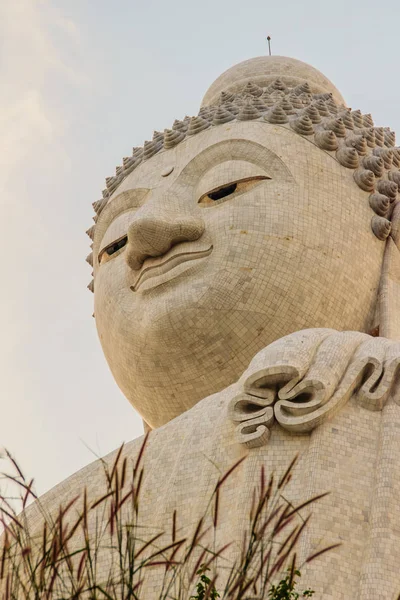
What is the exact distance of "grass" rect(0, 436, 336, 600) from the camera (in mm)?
3783

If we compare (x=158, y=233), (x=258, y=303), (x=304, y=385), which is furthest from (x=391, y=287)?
(x=304, y=385)

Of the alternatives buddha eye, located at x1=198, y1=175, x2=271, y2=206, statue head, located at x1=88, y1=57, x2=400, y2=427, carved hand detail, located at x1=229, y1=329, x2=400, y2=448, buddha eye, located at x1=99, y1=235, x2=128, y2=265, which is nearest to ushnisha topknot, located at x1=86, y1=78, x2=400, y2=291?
statue head, located at x1=88, y1=57, x2=400, y2=427

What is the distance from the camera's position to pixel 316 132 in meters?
9.77

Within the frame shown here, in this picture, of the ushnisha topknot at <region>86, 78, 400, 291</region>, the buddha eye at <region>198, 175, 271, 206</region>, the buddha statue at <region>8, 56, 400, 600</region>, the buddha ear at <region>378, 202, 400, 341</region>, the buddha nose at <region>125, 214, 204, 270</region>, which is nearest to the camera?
the buddha statue at <region>8, 56, 400, 600</region>

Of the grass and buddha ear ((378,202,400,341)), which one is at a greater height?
buddha ear ((378,202,400,341))

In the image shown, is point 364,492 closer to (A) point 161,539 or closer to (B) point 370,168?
(A) point 161,539

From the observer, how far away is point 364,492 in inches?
236

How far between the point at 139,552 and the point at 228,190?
17.7 feet

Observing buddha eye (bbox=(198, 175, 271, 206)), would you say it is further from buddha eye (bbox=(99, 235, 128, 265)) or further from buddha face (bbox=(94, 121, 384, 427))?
buddha eye (bbox=(99, 235, 128, 265))

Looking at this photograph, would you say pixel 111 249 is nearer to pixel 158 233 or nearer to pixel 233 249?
pixel 158 233

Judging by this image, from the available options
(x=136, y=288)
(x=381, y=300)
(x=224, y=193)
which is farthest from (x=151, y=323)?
(x=381, y=300)

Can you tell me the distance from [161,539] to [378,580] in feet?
4.52

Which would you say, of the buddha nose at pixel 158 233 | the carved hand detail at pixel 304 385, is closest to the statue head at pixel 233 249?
the buddha nose at pixel 158 233

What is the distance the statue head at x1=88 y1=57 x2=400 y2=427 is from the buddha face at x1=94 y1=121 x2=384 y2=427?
11mm
